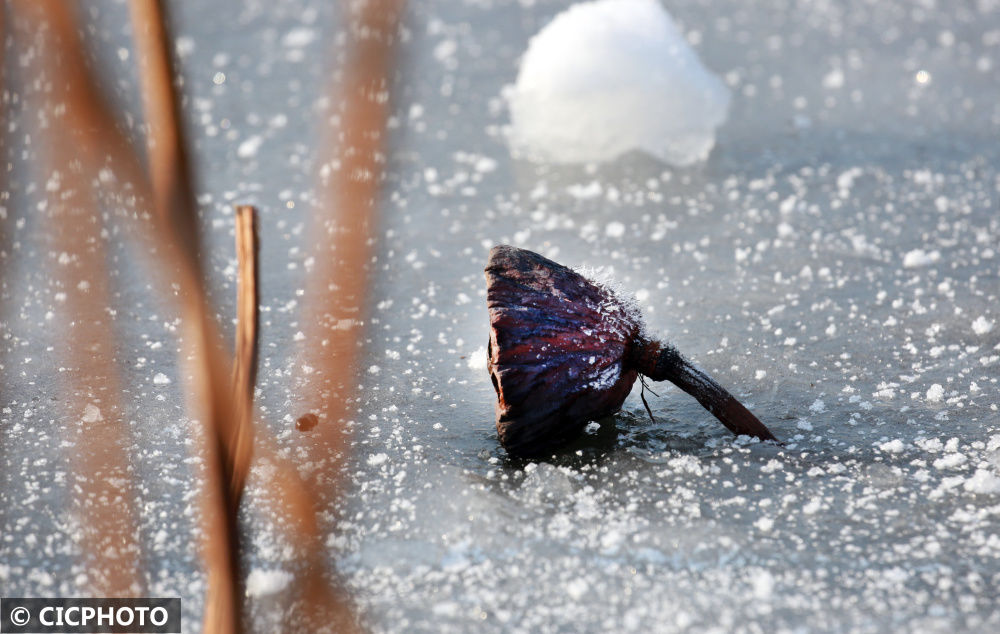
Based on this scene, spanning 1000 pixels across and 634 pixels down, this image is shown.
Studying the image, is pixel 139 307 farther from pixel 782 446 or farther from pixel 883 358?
pixel 883 358

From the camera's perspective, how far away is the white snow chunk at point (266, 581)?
0.87 m

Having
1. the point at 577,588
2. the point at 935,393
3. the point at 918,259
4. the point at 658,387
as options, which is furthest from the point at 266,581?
the point at 918,259

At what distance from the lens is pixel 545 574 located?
0.89 m

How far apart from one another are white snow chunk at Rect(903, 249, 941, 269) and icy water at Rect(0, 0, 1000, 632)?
2 cm

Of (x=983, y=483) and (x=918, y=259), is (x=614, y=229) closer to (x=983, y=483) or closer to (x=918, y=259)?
(x=918, y=259)

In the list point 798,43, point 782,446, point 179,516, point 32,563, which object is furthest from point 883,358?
point 798,43

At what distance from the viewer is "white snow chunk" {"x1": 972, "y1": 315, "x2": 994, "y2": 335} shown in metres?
1.32

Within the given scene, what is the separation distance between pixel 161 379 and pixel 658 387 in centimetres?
68

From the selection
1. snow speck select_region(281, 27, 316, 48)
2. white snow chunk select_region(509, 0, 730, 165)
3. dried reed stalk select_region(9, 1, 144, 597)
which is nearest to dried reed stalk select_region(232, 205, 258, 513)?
dried reed stalk select_region(9, 1, 144, 597)

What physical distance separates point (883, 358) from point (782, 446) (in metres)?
0.29

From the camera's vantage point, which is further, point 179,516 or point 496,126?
point 496,126

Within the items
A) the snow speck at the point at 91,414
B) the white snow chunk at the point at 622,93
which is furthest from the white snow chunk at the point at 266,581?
the white snow chunk at the point at 622,93

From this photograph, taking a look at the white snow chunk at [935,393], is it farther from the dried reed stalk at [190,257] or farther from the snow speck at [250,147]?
the snow speck at [250,147]

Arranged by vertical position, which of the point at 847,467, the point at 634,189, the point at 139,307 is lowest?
the point at 847,467
